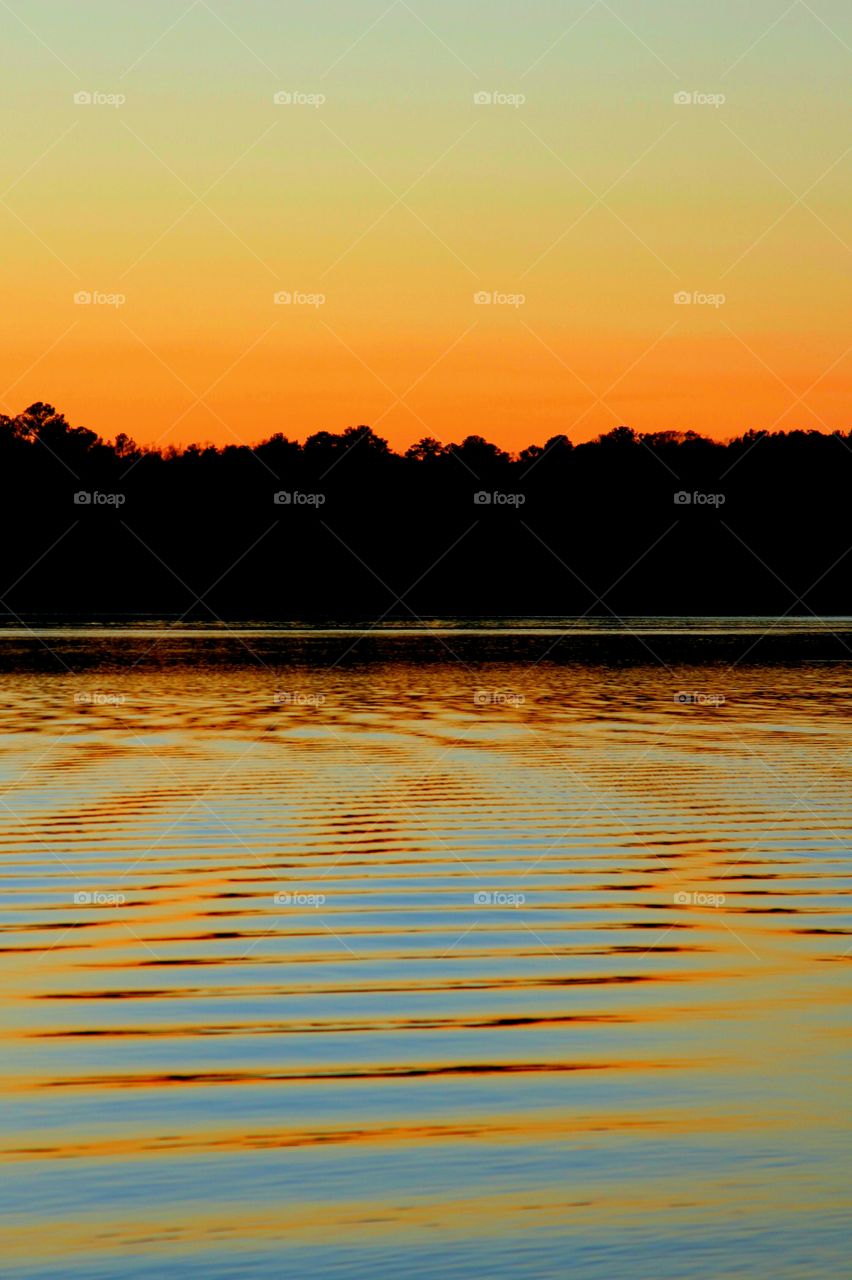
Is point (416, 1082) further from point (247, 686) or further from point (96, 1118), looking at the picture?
point (247, 686)

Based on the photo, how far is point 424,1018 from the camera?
13.1m

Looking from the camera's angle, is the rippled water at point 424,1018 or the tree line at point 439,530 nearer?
the rippled water at point 424,1018

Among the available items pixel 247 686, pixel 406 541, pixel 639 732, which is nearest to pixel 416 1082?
pixel 639 732

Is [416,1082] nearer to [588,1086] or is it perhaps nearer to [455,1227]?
[588,1086]

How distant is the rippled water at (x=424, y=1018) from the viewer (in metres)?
8.96

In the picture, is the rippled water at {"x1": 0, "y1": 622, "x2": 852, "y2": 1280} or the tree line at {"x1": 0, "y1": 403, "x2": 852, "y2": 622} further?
the tree line at {"x1": 0, "y1": 403, "x2": 852, "y2": 622}

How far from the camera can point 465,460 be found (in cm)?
17612

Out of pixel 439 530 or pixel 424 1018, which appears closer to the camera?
pixel 424 1018

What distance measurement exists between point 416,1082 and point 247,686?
42.6m

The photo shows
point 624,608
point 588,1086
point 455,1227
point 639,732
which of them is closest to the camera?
point 455,1227

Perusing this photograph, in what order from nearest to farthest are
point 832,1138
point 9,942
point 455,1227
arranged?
1. point 455,1227
2. point 832,1138
3. point 9,942

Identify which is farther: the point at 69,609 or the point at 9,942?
the point at 69,609

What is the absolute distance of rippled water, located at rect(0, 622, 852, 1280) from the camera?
8961 mm

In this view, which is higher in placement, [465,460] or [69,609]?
[465,460]
